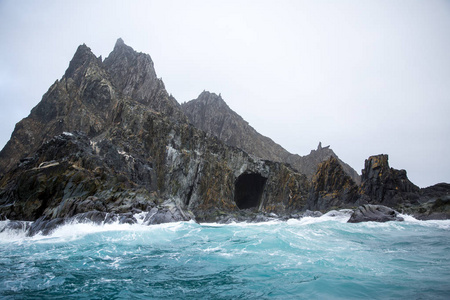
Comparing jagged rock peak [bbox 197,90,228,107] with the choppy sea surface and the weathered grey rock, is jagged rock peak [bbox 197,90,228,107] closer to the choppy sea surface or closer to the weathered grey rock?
the weathered grey rock

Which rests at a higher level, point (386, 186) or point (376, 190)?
point (386, 186)

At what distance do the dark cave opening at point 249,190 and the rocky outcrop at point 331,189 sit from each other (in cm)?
1700

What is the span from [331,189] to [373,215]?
87.2 feet

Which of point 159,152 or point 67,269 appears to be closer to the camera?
point 67,269

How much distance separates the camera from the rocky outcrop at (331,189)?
47.1 m

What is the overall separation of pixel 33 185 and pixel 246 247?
2364 cm

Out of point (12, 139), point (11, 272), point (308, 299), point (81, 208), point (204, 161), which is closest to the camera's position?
point (308, 299)

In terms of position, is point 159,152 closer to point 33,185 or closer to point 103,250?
point 33,185

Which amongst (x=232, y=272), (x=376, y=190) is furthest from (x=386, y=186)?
(x=232, y=272)

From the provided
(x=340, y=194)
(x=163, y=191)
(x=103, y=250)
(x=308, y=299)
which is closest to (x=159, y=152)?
(x=163, y=191)

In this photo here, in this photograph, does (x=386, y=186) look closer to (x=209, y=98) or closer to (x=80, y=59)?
→ (x=209, y=98)

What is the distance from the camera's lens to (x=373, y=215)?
2508cm

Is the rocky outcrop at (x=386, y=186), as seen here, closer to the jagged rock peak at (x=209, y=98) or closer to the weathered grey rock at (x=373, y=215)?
the weathered grey rock at (x=373, y=215)

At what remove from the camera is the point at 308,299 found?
5031mm
